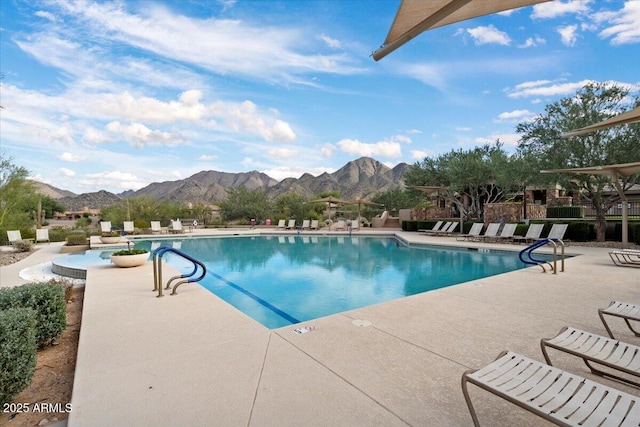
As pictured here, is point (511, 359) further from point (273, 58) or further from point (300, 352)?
point (273, 58)

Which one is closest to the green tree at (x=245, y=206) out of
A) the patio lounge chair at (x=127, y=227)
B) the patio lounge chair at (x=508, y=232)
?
the patio lounge chair at (x=127, y=227)

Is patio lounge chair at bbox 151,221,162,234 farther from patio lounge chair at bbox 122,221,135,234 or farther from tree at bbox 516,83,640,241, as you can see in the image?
tree at bbox 516,83,640,241

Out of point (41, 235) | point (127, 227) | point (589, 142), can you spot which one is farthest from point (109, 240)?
point (589, 142)

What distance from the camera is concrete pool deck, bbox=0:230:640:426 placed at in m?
2.05

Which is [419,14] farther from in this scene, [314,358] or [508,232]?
[508,232]

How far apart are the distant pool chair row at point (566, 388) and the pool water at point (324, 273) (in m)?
3.61

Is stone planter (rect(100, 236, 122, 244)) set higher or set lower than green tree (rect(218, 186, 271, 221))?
lower

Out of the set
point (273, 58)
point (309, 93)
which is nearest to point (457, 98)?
point (309, 93)

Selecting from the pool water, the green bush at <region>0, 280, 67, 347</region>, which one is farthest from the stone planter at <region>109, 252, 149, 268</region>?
the green bush at <region>0, 280, 67, 347</region>

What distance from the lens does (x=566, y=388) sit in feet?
5.53

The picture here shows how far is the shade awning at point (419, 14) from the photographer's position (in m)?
2.36

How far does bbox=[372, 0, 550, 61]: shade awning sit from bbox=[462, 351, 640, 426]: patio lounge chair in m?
2.17

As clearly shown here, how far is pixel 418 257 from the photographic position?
1113 centimetres

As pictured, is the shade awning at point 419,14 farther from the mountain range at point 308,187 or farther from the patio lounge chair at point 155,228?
the mountain range at point 308,187
